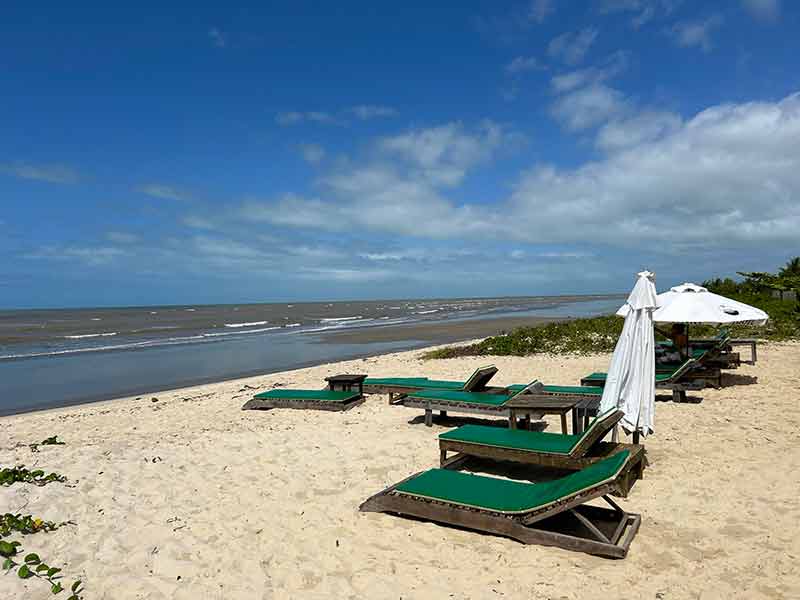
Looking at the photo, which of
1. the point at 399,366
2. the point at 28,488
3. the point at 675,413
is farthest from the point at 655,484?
the point at 399,366

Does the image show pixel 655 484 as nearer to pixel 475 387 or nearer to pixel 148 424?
pixel 475 387

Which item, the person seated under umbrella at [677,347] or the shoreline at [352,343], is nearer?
the person seated under umbrella at [677,347]

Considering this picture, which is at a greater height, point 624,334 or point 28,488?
point 624,334

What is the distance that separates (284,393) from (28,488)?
17.5ft

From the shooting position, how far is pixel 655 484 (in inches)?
232

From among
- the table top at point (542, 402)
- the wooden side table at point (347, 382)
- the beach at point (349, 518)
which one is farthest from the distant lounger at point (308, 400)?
the table top at point (542, 402)

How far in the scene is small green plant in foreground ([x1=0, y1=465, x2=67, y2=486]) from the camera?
19.6 ft

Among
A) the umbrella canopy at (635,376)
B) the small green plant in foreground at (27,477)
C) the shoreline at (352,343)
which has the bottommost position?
the shoreline at (352,343)

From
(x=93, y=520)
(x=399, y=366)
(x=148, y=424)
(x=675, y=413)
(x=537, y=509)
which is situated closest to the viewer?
(x=537, y=509)

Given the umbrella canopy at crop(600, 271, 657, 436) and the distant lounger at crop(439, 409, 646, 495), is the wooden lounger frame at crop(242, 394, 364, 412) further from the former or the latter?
the umbrella canopy at crop(600, 271, 657, 436)

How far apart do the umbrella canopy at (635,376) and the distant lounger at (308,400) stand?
5.18 m

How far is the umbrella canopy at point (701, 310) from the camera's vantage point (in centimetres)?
1059

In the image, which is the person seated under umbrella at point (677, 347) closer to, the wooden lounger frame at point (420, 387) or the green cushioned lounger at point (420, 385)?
the wooden lounger frame at point (420, 387)

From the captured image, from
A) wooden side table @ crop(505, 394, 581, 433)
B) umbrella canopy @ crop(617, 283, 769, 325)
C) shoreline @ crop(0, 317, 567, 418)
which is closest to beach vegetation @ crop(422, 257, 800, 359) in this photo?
shoreline @ crop(0, 317, 567, 418)
